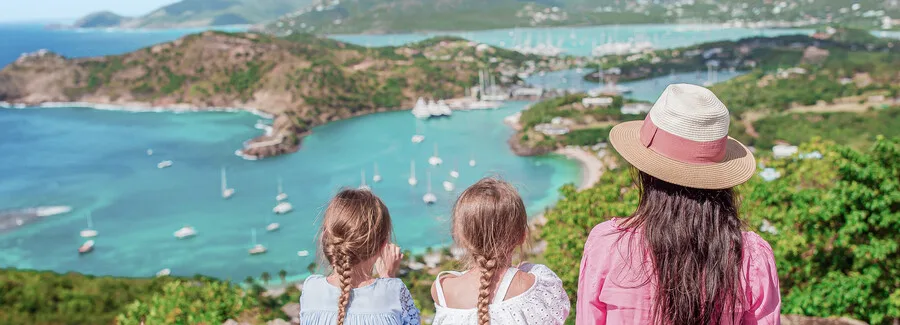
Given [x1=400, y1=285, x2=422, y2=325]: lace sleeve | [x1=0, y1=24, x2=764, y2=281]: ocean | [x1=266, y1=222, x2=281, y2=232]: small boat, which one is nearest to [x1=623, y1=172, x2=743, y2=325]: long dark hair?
[x1=400, y1=285, x2=422, y2=325]: lace sleeve

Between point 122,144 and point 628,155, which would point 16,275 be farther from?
point 122,144

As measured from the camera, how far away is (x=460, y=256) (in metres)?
1.67

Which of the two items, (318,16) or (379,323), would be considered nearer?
(379,323)

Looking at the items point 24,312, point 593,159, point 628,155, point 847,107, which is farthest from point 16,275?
point 847,107

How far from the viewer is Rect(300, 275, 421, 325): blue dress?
171 cm

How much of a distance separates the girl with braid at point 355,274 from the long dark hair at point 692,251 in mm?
698

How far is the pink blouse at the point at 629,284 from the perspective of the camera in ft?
4.41

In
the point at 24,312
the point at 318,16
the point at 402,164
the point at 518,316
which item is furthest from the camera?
the point at 318,16

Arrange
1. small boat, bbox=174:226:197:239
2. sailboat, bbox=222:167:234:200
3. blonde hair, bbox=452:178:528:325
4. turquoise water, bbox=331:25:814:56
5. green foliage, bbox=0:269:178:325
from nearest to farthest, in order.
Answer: blonde hair, bbox=452:178:528:325 → green foliage, bbox=0:269:178:325 → small boat, bbox=174:226:197:239 → sailboat, bbox=222:167:234:200 → turquoise water, bbox=331:25:814:56

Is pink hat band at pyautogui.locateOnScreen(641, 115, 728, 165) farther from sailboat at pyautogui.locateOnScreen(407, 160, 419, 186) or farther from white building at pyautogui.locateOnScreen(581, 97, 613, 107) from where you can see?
white building at pyautogui.locateOnScreen(581, 97, 613, 107)

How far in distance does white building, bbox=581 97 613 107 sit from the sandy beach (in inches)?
232

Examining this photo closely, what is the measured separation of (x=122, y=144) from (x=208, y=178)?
900cm

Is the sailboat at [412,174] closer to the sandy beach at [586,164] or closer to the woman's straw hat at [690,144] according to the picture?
the sandy beach at [586,164]

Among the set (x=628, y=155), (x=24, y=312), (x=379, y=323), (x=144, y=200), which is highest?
(x=628, y=155)
